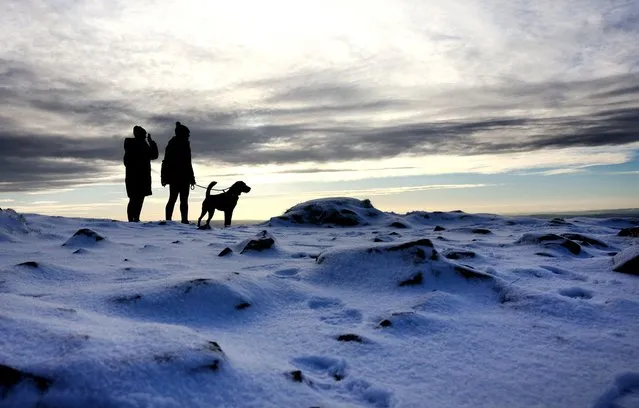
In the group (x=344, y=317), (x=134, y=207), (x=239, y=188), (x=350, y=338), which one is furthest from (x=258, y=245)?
(x=134, y=207)

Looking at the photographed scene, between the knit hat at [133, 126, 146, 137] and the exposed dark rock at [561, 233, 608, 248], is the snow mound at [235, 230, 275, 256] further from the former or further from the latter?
the knit hat at [133, 126, 146, 137]

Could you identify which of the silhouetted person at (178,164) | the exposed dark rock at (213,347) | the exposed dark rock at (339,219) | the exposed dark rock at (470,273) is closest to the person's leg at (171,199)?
the silhouetted person at (178,164)

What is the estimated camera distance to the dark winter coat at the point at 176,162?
12117 millimetres

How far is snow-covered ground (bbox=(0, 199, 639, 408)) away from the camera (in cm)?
170

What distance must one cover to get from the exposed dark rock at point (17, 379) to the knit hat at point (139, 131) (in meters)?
10.7

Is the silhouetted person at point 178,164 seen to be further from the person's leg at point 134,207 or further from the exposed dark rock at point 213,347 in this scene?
the exposed dark rock at point 213,347

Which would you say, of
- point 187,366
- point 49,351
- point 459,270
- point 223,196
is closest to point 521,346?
point 459,270

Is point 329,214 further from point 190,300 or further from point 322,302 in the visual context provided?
point 190,300

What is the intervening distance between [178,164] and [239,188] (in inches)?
71.2

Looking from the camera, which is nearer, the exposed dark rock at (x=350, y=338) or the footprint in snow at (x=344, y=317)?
the exposed dark rock at (x=350, y=338)

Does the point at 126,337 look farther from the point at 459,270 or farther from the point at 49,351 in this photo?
the point at 459,270

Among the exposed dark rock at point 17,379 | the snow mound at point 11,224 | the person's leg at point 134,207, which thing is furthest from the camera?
the person's leg at point 134,207

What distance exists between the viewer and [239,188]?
12.3 meters

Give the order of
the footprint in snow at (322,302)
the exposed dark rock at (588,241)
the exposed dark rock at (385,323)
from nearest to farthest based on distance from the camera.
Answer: the exposed dark rock at (385,323) → the footprint in snow at (322,302) → the exposed dark rock at (588,241)
